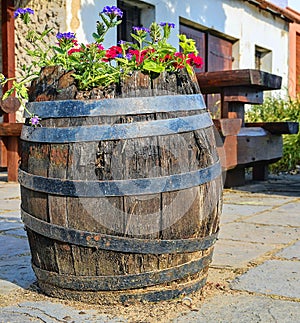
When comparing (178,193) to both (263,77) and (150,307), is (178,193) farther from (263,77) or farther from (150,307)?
(263,77)

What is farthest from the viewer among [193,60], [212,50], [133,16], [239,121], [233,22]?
[233,22]

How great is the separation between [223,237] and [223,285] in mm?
1067

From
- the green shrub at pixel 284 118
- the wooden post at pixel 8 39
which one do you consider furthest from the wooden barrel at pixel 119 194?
the wooden post at pixel 8 39

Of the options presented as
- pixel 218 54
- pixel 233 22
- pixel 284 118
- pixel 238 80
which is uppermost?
pixel 233 22

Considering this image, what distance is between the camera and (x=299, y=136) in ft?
25.7

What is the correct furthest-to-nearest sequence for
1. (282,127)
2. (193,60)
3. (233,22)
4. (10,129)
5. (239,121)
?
(233,22), (10,129), (282,127), (239,121), (193,60)

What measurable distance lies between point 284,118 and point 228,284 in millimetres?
6511

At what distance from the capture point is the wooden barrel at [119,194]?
184 cm

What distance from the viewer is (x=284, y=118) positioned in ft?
27.6

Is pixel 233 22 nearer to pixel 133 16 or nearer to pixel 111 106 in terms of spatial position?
pixel 133 16

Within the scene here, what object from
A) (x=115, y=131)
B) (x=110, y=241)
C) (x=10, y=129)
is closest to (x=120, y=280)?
(x=110, y=241)

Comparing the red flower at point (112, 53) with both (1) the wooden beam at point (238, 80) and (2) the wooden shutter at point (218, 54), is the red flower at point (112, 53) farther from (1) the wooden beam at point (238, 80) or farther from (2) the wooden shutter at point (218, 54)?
(2) the wooden shutter at point (218, 54)

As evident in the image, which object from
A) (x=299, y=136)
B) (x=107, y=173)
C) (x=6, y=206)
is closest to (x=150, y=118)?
(x=107, y=173)

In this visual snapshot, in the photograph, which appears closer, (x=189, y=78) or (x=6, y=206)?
(x=189, y=78)
